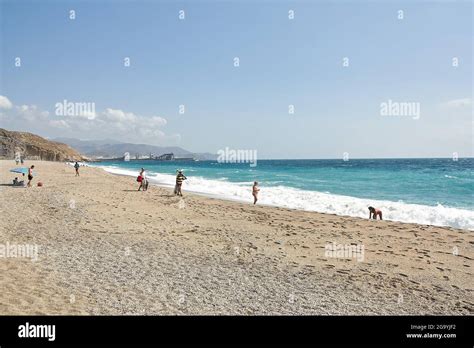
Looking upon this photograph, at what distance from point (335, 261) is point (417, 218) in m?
12.2

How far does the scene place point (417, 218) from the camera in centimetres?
1980

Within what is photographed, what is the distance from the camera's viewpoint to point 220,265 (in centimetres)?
948

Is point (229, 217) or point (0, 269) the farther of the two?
point (229, 217)

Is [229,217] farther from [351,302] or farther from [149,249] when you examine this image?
[351,302]

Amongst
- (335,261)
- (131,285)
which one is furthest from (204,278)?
(335,261)

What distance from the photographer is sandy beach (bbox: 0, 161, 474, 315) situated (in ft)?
22.4

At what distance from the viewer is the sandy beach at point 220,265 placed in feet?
22.4
